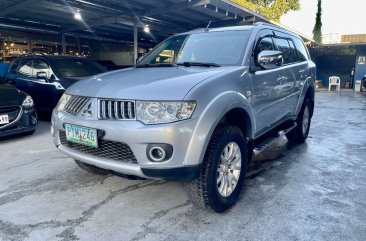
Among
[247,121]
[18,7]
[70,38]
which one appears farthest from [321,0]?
[247,121]

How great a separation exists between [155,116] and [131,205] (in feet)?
3.22

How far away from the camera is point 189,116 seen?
2172mm

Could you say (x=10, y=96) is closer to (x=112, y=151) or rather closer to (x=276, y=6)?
(x=112, y=151)

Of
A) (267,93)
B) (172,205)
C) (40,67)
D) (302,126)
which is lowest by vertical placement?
(172,205)

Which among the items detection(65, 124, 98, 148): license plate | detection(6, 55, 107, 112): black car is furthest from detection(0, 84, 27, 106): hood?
detection(65, 124, 98, 148): license plate

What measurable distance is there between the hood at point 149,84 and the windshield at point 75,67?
383 centimetres

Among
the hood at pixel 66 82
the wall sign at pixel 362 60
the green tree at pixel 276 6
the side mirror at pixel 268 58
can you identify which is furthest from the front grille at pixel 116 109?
the green tree at pixel 276 6

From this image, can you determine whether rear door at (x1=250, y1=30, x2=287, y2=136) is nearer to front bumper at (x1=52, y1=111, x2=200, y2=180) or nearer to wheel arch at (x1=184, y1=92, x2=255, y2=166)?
wheel arch at (x1=184, y1=92, x2=255, y2=166)

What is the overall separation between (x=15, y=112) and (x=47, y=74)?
1634 mm

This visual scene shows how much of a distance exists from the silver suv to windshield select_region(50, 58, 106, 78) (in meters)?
3.54

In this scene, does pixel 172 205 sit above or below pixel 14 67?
below

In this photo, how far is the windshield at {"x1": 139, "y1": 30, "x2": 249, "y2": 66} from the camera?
3.09m

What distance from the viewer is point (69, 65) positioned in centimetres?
654

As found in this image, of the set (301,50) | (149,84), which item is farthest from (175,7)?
(149,84)
